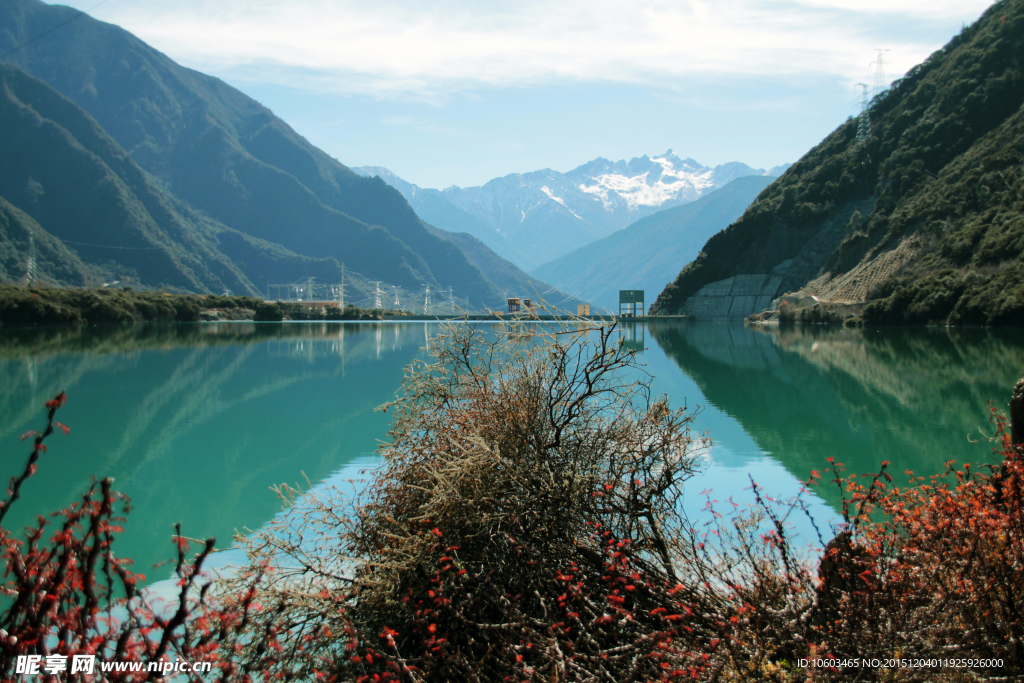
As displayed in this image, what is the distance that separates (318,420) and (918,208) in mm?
65939

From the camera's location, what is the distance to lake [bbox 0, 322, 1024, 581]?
10.6 m

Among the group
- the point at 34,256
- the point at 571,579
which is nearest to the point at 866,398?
the point at 571,579

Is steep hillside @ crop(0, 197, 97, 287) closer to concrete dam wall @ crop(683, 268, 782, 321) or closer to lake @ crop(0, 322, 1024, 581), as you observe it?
lake @ crop(0, 322, 1024, 581)

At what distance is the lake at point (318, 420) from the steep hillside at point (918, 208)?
63.2 feet

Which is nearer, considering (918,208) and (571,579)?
(571,579)

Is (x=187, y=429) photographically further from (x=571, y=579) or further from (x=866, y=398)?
(x=866, y=398)

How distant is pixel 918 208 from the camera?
65.1 m

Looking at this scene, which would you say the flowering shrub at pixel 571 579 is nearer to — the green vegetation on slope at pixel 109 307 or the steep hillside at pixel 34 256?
the green vegetation on slope at pixel 109 307

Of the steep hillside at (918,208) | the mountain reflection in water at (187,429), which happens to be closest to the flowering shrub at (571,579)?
the mountain reflection in water at (187,429)

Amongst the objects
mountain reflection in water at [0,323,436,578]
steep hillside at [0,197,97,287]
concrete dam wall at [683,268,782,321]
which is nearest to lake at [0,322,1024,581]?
mountain reflection in water at [0,323,436,578]

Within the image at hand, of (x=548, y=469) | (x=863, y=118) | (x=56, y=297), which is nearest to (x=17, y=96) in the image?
(x=56, y=297)

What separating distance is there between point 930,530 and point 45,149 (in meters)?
217

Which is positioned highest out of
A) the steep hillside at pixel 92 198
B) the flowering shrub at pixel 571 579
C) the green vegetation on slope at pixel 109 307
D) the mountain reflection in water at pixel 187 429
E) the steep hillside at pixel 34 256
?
the steep hillside at pixel 92 198

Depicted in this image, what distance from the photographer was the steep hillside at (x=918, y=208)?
170 feet
